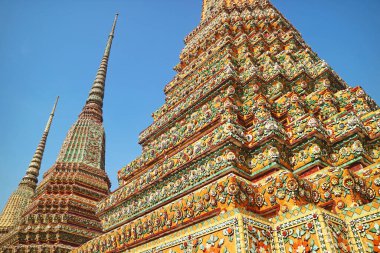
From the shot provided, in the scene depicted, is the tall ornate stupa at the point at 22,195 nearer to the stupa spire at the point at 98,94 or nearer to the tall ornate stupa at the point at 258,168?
the stupa spire at the point at 98,94

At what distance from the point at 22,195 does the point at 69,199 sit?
14.1 meters

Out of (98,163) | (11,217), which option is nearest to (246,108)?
(98,163)

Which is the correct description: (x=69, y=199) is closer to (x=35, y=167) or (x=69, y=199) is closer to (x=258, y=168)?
(x=258, y=168)

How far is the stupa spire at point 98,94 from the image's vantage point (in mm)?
18016

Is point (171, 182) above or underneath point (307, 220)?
above

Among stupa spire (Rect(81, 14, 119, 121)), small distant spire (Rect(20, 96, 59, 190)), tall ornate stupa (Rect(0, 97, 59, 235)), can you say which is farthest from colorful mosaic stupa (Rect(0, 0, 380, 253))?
small distant spire (Rect(20, 96, 59, 190))

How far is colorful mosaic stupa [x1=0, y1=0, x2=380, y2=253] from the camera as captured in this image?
10.7ft

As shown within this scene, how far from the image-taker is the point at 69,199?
12.4m

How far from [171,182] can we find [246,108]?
213cm

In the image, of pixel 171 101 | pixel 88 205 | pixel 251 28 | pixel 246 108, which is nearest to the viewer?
pixel 246 108

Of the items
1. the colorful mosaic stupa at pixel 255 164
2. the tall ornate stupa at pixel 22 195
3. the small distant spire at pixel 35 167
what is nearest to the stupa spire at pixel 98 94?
the tall ornate stupa at pixel 22 195

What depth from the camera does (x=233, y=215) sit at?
10.8ft

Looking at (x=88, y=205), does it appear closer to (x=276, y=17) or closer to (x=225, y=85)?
(x=225, y=85)

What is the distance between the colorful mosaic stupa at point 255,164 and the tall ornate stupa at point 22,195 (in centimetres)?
1265
